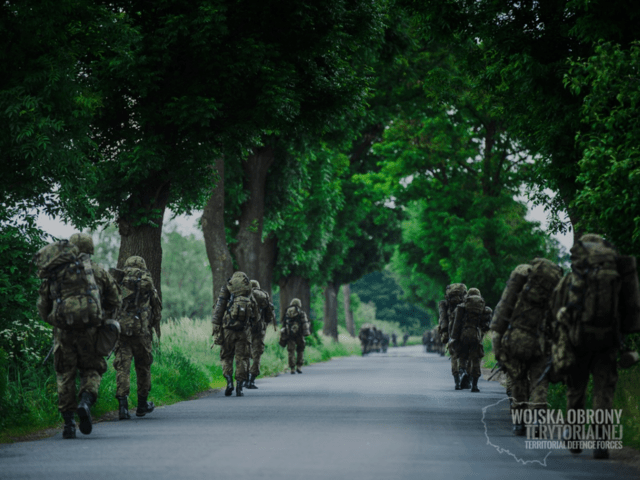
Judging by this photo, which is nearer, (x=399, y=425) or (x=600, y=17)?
(x=399, y=425)

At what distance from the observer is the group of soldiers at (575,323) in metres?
8.59

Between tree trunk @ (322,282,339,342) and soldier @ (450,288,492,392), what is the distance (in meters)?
35.4

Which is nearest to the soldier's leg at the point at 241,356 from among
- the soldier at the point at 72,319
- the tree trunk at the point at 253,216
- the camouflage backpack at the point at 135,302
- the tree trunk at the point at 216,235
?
the camouflage backpack at the point at 135,302

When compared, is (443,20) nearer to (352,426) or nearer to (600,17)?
(600,17)

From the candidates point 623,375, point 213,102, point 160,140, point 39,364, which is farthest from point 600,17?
point 39,364

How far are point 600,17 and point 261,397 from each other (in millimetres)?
8178

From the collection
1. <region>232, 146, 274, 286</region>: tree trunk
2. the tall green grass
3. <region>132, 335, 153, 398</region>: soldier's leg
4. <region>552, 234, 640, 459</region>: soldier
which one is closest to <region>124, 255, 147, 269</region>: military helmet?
<region>132, 335, 153, 398</region>: soldier's leg

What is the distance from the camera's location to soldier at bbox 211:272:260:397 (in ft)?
57.4

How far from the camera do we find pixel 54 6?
493 inches

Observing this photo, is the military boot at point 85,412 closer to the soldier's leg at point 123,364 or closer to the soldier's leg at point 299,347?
the soldier's leg at point 123,364

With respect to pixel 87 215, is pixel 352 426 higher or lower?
lower

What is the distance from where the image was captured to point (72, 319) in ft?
34.2

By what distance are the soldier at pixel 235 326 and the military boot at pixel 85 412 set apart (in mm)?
6796

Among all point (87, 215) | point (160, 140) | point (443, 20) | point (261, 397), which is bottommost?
point (261, 397)
